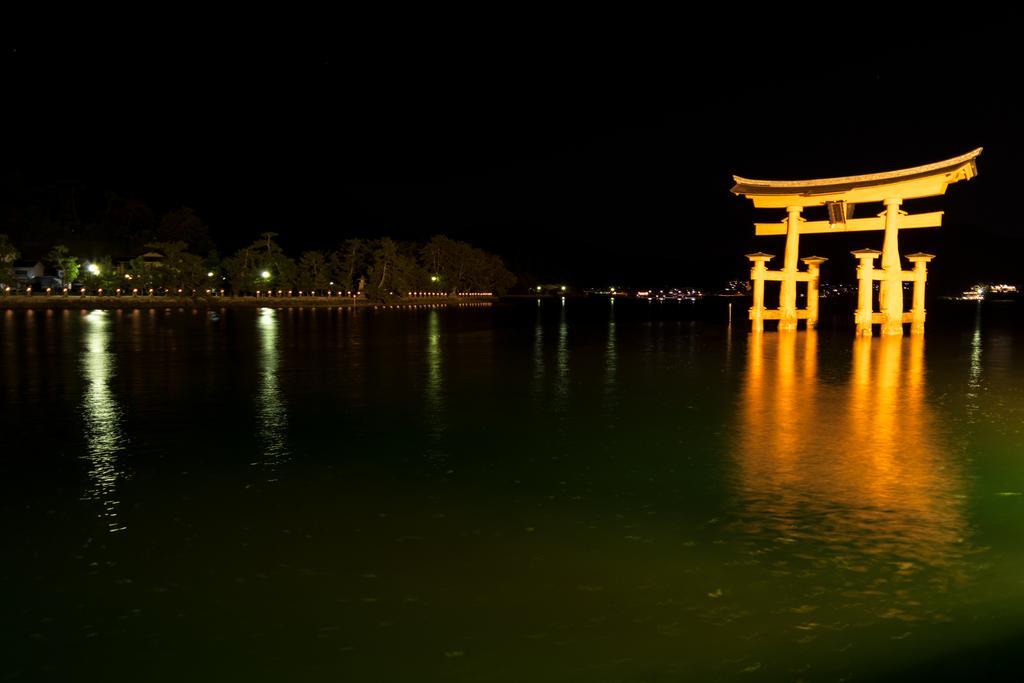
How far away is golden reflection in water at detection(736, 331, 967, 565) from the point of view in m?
8.80

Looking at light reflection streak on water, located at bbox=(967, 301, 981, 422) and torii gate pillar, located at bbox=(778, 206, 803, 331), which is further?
torii gate pillar, located at bbox=(778, 206, 803, 331)

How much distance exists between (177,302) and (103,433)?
77.5 m

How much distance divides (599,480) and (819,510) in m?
2.85

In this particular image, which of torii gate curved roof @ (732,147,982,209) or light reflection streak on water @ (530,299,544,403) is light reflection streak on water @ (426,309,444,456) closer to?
light reflection streak on water @ (530,299,544,403)

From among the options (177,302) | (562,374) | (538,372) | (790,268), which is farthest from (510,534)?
(177,302)

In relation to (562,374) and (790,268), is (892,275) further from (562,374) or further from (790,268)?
(562,374)

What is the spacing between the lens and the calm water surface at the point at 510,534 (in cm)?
611

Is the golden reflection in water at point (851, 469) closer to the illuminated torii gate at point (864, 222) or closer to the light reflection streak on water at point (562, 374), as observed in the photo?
the light reflection streak on water at point (562, 374)

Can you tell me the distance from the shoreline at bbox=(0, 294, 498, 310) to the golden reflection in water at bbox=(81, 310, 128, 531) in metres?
55.5

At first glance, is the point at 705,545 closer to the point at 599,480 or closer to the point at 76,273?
the point at 599,480

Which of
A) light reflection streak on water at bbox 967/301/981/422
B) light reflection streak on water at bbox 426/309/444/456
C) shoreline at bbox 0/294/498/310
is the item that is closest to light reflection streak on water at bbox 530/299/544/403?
light reflection streak on water at bbox 426/309/444/456

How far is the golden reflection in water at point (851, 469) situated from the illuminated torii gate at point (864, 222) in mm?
16081

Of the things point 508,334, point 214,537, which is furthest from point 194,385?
point 508,334

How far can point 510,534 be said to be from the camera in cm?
881
